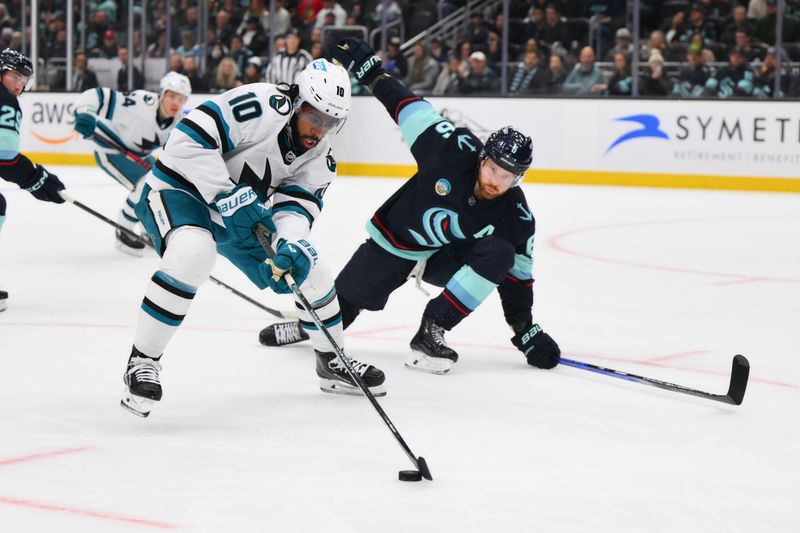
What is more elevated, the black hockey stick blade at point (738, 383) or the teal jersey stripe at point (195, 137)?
the teal jersey stripe at point (195, 137)

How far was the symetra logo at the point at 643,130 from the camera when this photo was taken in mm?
11648

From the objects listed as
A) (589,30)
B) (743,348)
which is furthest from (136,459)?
(589,30)

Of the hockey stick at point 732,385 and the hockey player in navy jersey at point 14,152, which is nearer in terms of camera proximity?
the hockey stick at point 732,385

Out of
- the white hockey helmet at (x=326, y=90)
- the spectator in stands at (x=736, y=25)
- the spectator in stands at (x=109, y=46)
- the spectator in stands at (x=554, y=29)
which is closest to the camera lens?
the white hockey helmet at (x=326, y=90)

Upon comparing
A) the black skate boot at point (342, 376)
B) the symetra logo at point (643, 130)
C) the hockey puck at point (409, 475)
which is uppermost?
the hockey puck at point (409, 475)

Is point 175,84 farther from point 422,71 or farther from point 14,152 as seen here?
point 422,71

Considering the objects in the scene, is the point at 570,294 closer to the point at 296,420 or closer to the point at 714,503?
the point at 296,420

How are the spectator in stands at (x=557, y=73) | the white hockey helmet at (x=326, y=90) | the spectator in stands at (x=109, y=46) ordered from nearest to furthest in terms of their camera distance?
the white hockey helmet at (x=326, y=90), the spectator in stands at (x=557, y=73), the spectator in stands at (x=109, y=46)

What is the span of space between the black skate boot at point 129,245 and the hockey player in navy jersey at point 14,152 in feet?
5.68

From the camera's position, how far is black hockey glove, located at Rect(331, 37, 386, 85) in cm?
434

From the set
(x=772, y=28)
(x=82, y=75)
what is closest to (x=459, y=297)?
(x=772, y=28)

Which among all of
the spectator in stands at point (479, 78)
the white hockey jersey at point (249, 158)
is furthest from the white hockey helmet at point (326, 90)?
the spectator in stands at point (479, 78)

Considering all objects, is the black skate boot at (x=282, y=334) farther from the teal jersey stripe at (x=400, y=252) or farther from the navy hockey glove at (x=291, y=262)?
the navy hockey glove at (x=291, y=262)

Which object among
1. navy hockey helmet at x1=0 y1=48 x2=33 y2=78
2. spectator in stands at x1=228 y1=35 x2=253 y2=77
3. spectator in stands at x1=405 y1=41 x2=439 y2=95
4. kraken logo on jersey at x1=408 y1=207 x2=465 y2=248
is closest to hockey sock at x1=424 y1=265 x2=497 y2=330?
kraken logo on jersey at x1=408 y1=207 x2=465 y2=248
